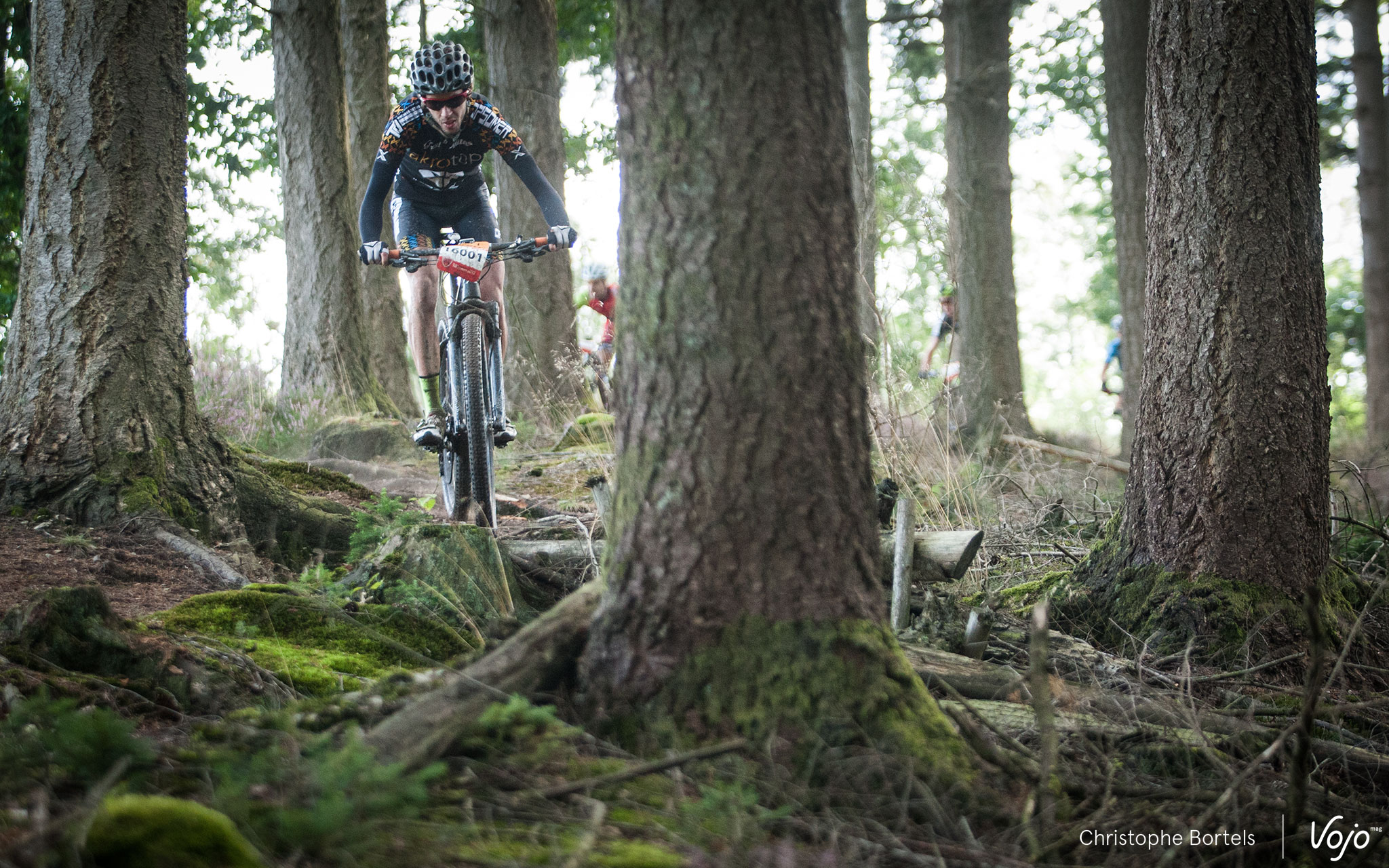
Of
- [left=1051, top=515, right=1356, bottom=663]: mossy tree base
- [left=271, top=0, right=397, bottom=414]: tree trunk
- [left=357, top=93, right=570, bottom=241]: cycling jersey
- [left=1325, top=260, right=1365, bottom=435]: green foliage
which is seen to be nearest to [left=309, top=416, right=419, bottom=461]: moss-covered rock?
[left=271, top=0, right=397, bottom=414]: tree trunk

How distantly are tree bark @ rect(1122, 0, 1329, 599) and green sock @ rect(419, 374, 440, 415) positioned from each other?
357 cm

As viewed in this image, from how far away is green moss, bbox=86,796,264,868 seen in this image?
1.46 meters

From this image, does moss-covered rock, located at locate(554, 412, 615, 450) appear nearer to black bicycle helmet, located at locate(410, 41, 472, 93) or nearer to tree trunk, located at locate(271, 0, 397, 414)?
tree trunk, located at locate(271, 0, 397, 414)

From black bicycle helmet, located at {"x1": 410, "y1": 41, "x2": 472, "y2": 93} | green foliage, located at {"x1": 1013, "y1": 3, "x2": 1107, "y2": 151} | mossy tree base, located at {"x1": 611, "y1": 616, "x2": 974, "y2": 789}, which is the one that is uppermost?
green foliage, located at {"x1": 1013, "y1": 3, "x2": 1107, "y2": 151}

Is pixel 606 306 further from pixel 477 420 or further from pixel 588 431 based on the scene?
pixel 477 420

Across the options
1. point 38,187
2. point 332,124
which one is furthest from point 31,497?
point 332,124

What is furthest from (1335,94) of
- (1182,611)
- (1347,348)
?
(1182,611)

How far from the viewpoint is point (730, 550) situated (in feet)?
7.54

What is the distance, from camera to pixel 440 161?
534 cm

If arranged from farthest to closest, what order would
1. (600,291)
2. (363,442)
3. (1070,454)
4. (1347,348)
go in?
(1347,348), (600,291), (1070,454), (363,442)

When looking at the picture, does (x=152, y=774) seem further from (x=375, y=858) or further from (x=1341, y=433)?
(x=1341, y=433)

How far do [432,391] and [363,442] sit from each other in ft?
12.2

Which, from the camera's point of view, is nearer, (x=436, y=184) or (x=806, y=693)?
(x=806, y=693)

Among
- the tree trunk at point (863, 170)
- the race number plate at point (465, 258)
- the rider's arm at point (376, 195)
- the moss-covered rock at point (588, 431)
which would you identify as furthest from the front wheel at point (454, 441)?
the moss-covered rock at point (588, 431)
